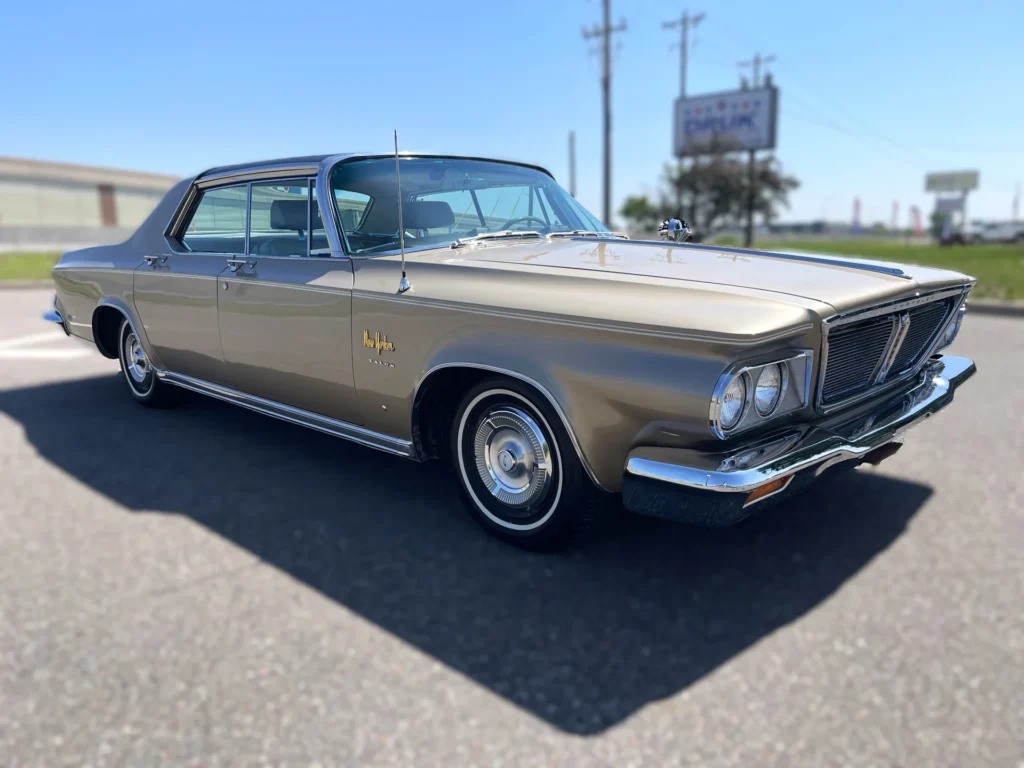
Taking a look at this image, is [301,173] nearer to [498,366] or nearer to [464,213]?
[464,213]

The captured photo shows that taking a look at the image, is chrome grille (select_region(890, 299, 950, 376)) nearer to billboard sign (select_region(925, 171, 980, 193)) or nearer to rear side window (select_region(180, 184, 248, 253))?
rear side window (select_region(180, 184, 248, 253))

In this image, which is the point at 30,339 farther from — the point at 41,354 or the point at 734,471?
the point at 734,471

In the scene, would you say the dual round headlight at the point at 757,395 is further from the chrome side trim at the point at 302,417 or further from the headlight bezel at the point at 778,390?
the chrome side trim at the point at 302,417

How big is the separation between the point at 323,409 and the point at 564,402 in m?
1.52

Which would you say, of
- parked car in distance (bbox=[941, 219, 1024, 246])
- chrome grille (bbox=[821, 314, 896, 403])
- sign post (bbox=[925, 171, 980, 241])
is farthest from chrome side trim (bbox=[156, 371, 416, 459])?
sign post (bbox=[925, 171, 980, 241])

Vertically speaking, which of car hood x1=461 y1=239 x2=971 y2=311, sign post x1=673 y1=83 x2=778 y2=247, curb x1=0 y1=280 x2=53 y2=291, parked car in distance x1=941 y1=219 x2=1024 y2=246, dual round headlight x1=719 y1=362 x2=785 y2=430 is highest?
sign post x1=673 y1=83 x2=778 y2=247

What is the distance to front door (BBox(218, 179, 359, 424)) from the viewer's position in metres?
3.59

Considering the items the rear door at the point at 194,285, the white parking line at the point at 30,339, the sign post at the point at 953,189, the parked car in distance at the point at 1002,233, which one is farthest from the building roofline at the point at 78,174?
the sign post at the point at 953,189

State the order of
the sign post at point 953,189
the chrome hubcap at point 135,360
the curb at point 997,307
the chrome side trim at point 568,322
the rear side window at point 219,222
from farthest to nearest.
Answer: the sign post at point 953,189 → the curb at point 997,307 → the chrome hubcap at point 135,360 → the rear side window at point 219,222 → the chrome side trim at point 568,322

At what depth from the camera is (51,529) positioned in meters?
3.39

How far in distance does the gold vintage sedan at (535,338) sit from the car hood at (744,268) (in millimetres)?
17

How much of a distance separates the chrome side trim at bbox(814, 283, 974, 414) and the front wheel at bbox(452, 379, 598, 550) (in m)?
0.91

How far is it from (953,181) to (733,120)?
69782 mm

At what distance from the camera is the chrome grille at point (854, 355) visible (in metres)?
2.73
